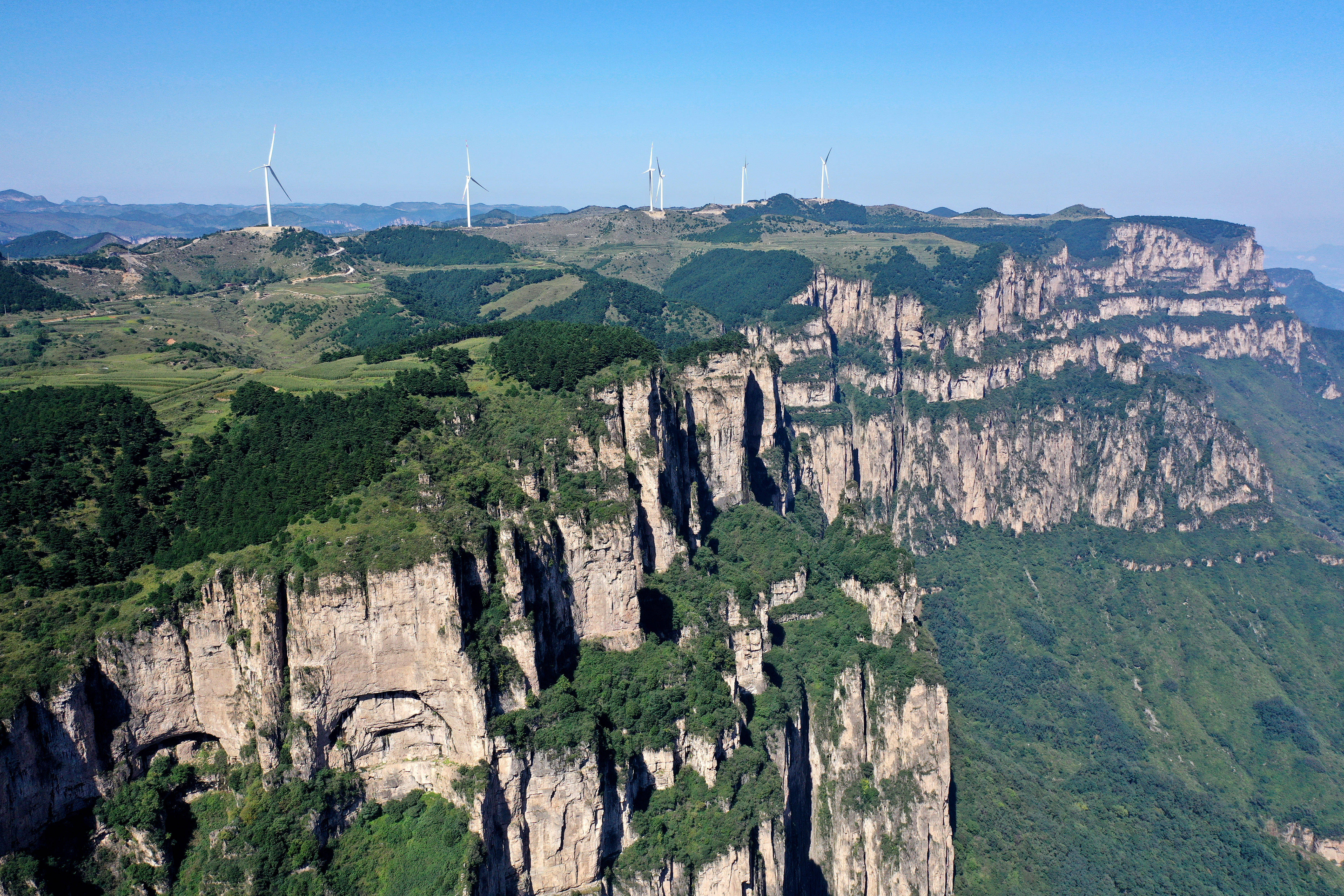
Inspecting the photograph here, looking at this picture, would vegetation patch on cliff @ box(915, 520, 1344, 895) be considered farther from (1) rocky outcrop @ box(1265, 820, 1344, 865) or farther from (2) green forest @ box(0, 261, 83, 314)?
(2) green forest @ box(0, 261, 83, 314)

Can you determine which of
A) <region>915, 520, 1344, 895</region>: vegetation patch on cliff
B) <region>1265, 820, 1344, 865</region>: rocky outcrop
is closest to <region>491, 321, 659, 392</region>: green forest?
<region>915, 520, 1344, 895</region>: vegetation patch on cliff

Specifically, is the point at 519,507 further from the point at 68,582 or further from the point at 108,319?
the point at 108,319

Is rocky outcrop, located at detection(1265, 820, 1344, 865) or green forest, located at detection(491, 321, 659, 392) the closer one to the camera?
green forest, located at detection(491, 321, 659, 392)

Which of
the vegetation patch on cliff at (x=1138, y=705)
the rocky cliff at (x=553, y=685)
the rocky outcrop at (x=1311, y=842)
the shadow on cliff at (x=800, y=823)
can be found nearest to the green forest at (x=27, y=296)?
the rocky cliff at (x=553, y=685)

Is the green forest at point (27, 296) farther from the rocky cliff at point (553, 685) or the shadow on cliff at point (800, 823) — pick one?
the shadow on cliff at point (800, 823)

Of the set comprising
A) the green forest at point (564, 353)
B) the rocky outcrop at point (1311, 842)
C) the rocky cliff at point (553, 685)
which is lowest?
the rocky outcrop at point (1311, 842)

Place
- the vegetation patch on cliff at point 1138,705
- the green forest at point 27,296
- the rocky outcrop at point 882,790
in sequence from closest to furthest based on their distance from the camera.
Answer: the rocky outcrop at point 882,790, the vegetation patch on cliff at point 1138,705, the green forest at point 27,296

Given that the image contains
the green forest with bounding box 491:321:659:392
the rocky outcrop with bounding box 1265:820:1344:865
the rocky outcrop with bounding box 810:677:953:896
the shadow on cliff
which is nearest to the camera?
the shadow on cliff

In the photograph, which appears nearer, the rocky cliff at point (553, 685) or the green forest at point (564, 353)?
the rocky cliff at point (553, 685)

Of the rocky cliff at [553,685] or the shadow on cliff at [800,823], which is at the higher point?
the rocky cliff at [553,685]

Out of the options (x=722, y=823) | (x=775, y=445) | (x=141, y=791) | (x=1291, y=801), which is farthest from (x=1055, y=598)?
(x=141, y=791)

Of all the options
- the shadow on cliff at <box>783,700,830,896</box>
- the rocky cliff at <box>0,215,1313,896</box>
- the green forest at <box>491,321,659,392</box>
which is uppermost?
the green forest at <box>491,321,659,392</box>
